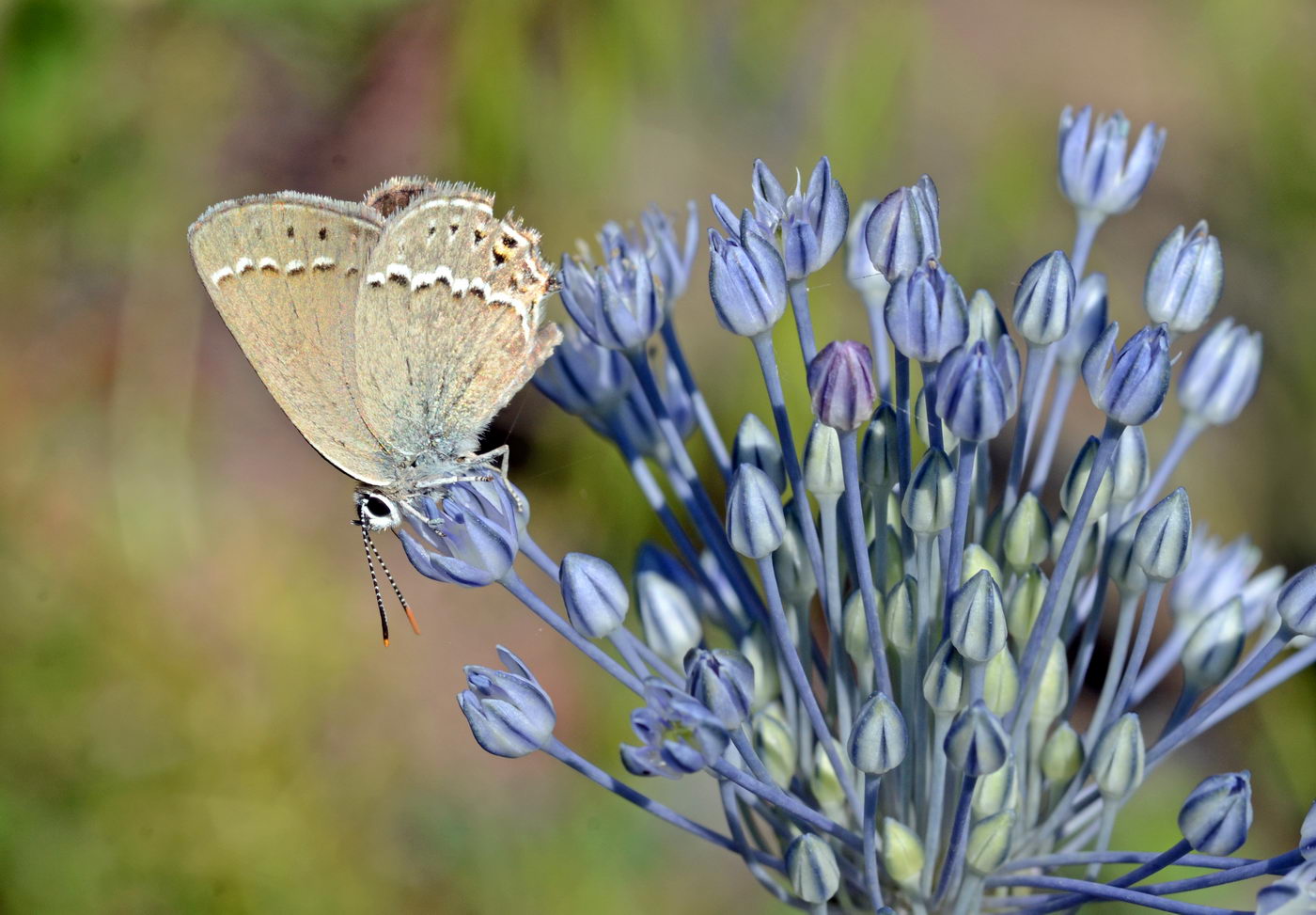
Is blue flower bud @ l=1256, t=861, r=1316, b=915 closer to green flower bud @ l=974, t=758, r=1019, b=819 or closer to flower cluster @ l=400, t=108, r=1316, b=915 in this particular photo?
flower cluster @ l=400, t=108, r=1316, b=915

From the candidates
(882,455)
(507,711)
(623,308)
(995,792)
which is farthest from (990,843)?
(623,308)

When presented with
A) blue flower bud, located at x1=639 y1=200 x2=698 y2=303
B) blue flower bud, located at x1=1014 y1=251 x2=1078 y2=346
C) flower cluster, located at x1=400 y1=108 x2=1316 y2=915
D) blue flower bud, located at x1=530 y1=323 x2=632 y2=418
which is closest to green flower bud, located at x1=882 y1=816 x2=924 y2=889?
flower cluster, located at x1=400 y1=108 x2=1316 y2=915

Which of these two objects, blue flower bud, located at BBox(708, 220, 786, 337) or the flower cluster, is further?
blue flower bud, located at BBox(708, 220, 786, 337)

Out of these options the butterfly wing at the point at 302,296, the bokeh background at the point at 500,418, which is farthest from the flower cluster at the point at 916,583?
the bokeh background at the point at 500,418

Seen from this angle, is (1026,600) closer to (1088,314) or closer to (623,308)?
(1088,314)

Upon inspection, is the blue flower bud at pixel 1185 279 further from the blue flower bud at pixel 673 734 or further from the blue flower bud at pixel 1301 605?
the blue flower bud at pixel 673 734

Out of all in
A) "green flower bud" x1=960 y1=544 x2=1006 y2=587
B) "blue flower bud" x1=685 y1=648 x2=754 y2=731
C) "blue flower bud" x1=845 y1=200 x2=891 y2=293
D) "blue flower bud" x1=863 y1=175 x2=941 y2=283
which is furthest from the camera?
"blue flower bud" x1=845 y1=200 x2=891 y2=293
